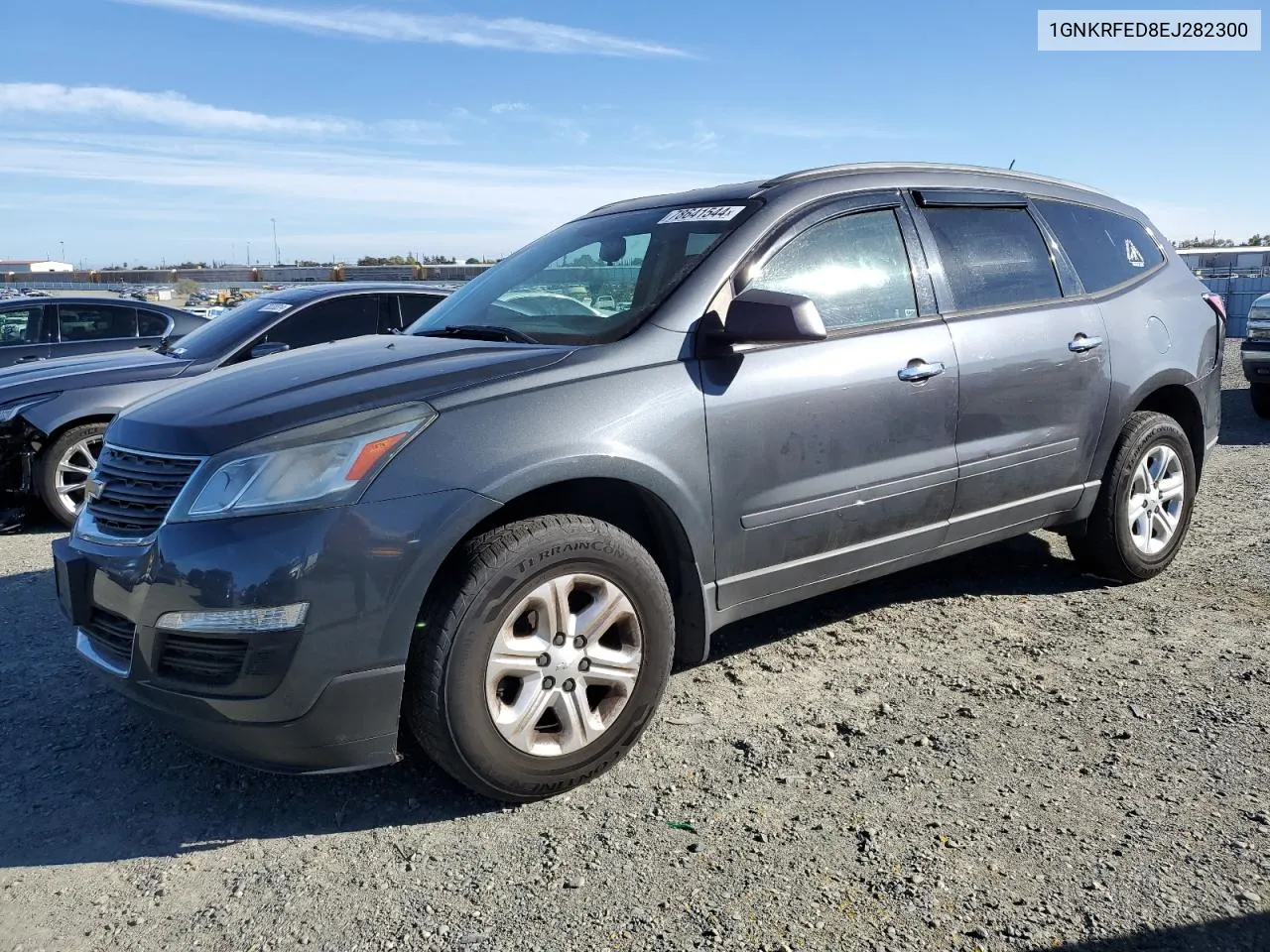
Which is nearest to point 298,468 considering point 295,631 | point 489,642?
point 295,631

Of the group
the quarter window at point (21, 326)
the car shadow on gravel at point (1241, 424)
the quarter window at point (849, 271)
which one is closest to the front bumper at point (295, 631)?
the quarter window at point (849, 271)

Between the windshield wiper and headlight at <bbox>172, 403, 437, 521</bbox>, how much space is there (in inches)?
34.4

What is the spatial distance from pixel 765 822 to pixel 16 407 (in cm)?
590

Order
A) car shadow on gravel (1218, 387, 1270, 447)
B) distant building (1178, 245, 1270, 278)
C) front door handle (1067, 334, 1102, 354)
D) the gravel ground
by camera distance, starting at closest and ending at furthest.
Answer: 1. the gravel ground
2. front door handle (1067, 334, 1102, 354)
3. car shadow on gravel (1218, 387, 1270, 447)
4. distant building (1178, 245, 1270, 278)

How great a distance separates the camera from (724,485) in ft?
10.8

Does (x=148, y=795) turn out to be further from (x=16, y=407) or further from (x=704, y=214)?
(x=16, y=407)

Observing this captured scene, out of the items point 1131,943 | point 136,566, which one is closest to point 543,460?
point 136,566

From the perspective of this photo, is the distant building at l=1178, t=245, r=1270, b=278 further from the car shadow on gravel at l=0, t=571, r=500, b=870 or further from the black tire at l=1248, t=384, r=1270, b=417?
the car shadow on gravel at l=0, t=571, r=500, b=870

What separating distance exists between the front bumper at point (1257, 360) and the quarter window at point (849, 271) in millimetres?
8024

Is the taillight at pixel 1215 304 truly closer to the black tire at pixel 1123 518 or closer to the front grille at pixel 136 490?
the black tire at pixel 1123 518

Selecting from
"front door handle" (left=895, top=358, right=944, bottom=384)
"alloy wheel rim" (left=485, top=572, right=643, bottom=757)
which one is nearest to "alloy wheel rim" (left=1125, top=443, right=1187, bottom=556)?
"front door handle" (left=895, top=358, right=944, bottom=384)

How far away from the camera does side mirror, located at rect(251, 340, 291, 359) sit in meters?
7.01

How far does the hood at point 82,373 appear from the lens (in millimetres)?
6664

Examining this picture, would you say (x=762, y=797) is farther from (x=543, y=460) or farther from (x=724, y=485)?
(x=543, y=460)
